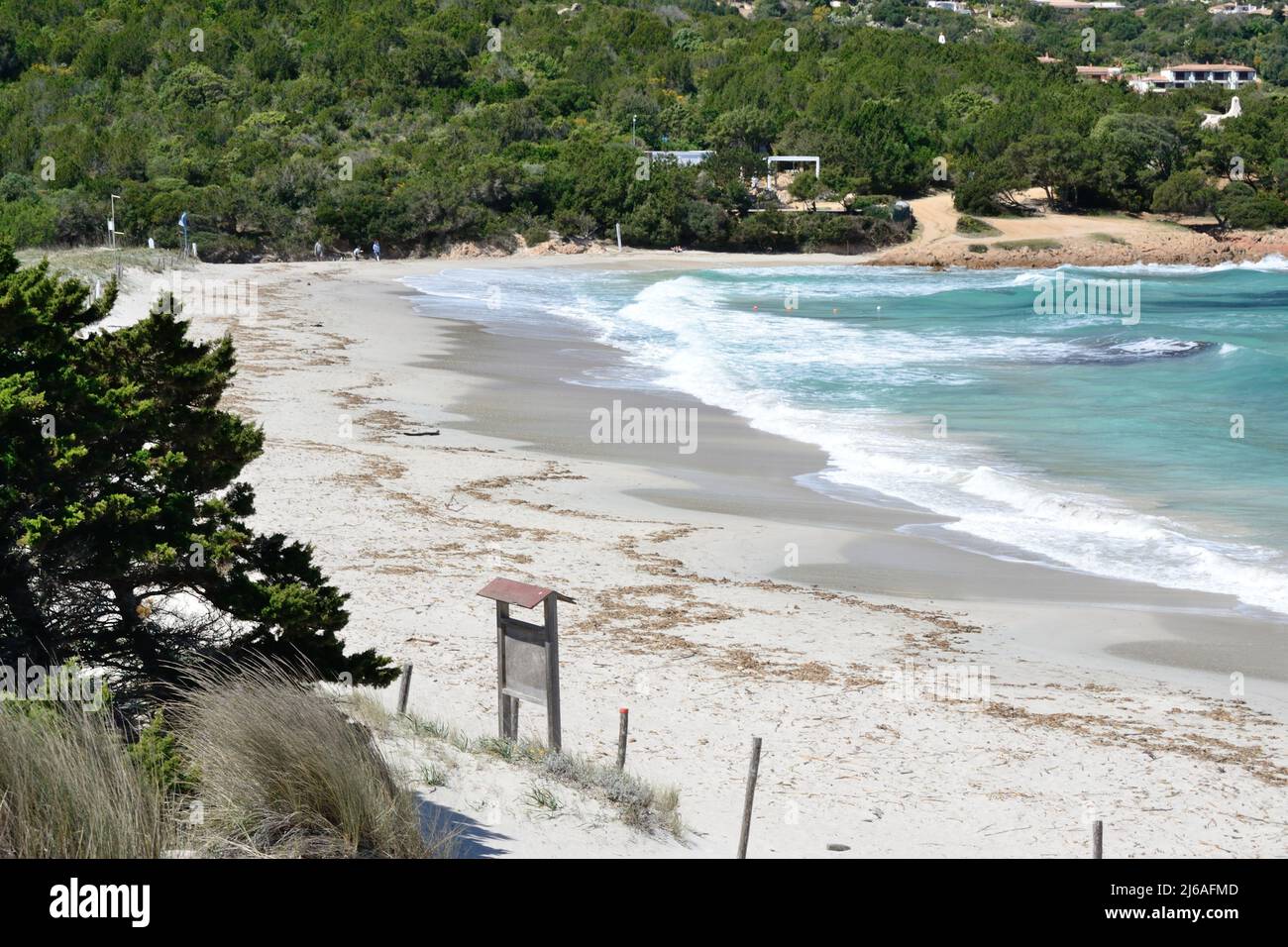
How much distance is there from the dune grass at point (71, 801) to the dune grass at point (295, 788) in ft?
0.87

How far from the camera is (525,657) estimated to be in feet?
23.7

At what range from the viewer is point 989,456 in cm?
1770

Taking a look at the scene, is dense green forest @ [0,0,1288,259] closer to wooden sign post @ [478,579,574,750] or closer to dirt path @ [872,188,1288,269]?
dirt path @ [872,188,1288,269]

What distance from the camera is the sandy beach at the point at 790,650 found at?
7.20m

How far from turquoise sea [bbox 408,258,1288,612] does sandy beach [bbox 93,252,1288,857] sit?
3.55 feet

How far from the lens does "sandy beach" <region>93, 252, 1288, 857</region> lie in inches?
284

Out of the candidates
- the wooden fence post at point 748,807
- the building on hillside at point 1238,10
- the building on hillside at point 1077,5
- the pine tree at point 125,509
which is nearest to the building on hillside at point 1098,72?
the building on hillside at point 1077,5

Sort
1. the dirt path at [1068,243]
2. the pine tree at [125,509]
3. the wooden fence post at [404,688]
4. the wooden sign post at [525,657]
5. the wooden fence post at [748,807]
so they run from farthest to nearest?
the dirt path at [1068,243] → the wooden fence post at [404,688] → the wooden sign post at [525,657] → the pine tree at [125,509] → the wooden fence post at [748,807]

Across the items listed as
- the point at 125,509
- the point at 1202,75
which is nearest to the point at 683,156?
Result: the point at 125,509

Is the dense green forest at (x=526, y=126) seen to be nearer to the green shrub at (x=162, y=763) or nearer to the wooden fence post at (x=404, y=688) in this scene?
the wooden fence post at (x=404, y=688)

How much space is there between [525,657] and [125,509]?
84.8 inches

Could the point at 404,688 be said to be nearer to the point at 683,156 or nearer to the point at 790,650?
the point at 790,650

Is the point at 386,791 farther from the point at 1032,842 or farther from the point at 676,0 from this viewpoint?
the point at 676,0
